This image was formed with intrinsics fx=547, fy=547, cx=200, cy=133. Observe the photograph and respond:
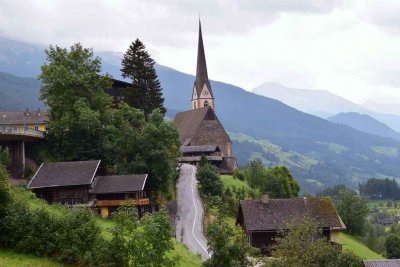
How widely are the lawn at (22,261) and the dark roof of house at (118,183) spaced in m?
19.1

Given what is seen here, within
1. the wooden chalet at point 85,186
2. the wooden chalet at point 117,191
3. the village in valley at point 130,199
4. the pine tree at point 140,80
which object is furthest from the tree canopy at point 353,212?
the wooden chalet at point 85,186

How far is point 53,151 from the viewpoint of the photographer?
183 feet

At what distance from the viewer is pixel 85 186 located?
162 ft

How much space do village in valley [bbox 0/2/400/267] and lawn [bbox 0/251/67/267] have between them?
71mm

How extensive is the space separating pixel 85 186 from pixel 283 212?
19.5 meters

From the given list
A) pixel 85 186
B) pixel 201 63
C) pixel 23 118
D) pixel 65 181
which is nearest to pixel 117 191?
pixel 85 186

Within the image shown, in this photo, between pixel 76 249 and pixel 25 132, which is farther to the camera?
pixel 25 132

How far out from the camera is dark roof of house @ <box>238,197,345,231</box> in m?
53.0

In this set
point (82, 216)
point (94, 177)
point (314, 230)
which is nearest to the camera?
point (82, 216)

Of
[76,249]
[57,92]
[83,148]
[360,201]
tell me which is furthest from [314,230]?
[360,201]

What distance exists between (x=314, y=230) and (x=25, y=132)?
2871cm

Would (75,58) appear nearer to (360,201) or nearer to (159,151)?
(159,151)

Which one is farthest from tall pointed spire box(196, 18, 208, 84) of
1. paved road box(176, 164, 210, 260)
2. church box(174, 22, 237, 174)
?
paved road box(176, 164, 210, 260)

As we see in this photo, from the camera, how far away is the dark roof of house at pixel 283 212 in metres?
53.0
